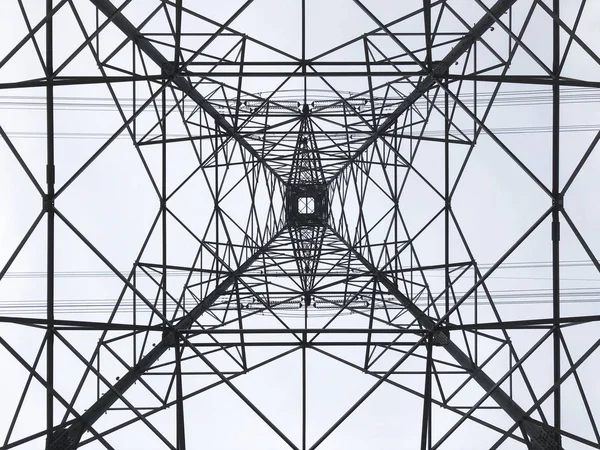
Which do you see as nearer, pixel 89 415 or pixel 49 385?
pixel 49 385

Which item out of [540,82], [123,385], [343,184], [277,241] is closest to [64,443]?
[123,385]

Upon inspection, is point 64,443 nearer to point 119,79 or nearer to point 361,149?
point 119,79

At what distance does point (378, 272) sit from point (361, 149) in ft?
23.9

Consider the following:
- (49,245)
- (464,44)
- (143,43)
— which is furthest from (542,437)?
(143,43)

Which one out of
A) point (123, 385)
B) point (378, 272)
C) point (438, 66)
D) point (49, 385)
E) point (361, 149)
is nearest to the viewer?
point (49, 385)

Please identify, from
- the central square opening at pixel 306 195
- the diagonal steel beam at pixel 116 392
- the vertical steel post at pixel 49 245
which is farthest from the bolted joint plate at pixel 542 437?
the central square opening at pixel 306 195

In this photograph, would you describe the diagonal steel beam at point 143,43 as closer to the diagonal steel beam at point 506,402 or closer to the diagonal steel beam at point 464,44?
the diagonal steel beam at point 464,44

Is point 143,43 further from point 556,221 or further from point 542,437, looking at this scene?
point 542,437

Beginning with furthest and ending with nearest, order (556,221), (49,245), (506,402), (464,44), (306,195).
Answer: (306,195) < (464,44) < (506,402) < (556,221) < (49,245)

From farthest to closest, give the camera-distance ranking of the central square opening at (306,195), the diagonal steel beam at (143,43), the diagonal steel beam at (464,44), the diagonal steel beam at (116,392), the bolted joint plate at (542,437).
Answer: the central square opening at (306,195), the diagonal steel beam at (143,43), the diagonal steel beam at (464,44), the diagonal steel beam at (116,392), the bolted joint plate at (542,437)

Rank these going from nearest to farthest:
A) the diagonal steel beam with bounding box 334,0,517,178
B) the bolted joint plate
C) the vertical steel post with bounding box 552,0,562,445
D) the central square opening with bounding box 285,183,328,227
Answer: the bolted joint plate → the vertical steel post with bounding box 552,0,562,445 → the diagonal steel beam with bounding box 334,0,517,178 → the central square opening with bounding box 285,183,328,227

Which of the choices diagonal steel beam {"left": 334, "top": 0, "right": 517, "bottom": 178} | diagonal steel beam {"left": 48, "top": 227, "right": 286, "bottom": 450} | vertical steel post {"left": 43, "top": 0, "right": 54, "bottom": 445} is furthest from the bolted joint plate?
vertical steel post {"left": 43, "top": 0, "right": 54, "bottom": 445}

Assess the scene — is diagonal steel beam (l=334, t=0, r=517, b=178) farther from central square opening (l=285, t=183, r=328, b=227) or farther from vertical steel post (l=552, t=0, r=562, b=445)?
central square opening (l=285, t=183, r=328, b=227)

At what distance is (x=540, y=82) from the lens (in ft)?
28.4
